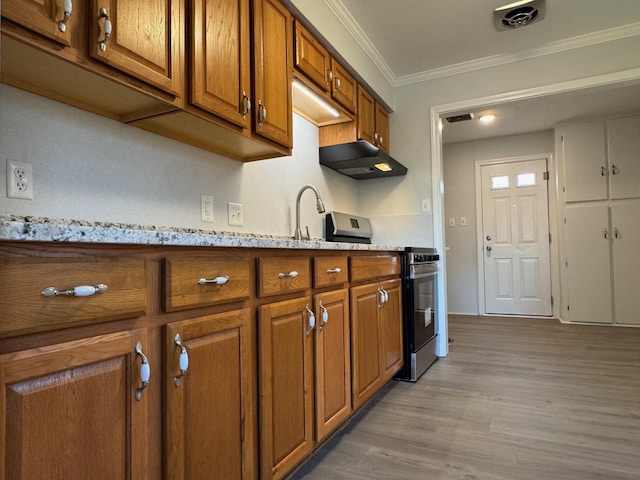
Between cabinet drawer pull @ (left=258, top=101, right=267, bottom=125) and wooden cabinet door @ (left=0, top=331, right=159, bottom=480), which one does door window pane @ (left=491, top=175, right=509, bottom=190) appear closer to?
cabinet drawer pull @ (left=258, top=101, right=267, bottom=125)

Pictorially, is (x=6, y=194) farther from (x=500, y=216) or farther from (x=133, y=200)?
(x=500, y=216)

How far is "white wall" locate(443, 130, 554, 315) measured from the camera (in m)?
5.16

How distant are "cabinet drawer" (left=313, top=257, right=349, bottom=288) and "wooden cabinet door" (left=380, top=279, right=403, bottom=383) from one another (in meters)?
0.51

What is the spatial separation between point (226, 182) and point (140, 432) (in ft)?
4.36

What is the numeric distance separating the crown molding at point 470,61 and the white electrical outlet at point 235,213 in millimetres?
1298

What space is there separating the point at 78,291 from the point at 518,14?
285 centimetres

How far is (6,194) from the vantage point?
3.68ft

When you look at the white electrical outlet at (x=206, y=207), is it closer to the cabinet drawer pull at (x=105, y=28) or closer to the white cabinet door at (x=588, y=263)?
the cabinet drawer pull at (x=105, y=28)

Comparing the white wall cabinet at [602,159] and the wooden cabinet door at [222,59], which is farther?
the white wall cabinet at [602,159]

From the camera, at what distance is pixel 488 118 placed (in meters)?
4.38

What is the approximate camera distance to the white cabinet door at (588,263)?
432 centimetres

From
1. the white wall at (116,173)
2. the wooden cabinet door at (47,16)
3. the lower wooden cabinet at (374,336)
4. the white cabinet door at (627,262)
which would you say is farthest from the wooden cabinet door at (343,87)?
the white cabinet door at (627,262)

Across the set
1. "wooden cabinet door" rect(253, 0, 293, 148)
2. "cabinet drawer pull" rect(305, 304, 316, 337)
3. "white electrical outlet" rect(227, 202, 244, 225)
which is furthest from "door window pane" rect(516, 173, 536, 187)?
"cabinet drawer pull" rect(305, 304, 316, 337)

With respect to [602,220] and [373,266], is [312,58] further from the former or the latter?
[602,220]
